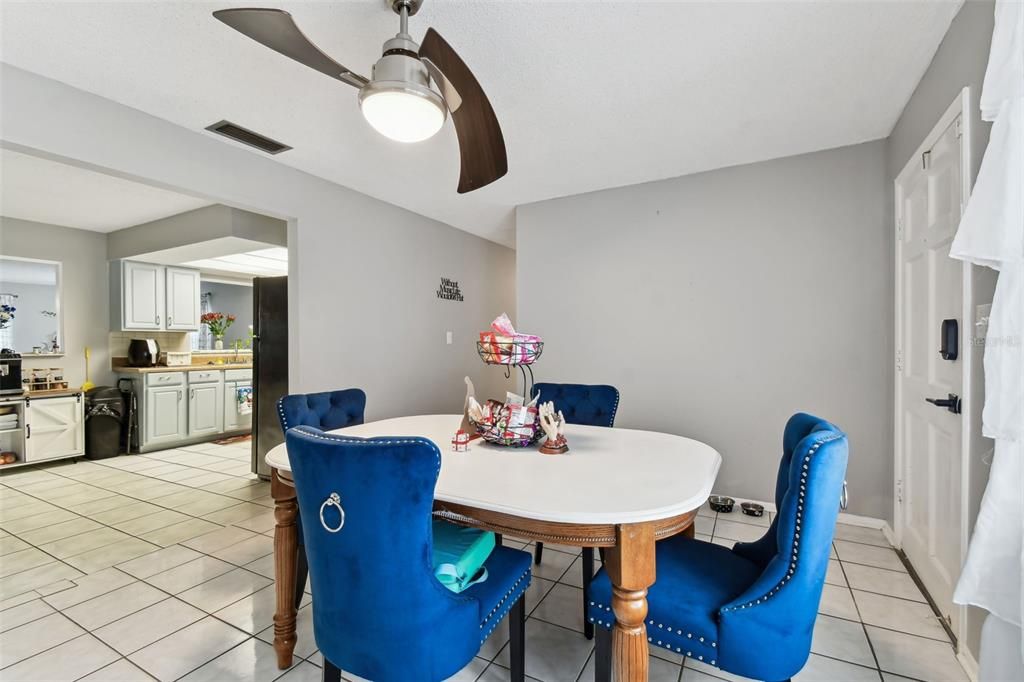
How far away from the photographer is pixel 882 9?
1798 mm

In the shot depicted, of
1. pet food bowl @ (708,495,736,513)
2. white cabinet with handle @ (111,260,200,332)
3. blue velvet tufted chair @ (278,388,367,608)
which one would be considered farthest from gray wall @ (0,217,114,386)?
pet food bowl @ (708,495,736,513)

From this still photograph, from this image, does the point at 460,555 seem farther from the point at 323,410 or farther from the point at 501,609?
the point at 323,410

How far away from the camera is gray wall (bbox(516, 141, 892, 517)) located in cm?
301

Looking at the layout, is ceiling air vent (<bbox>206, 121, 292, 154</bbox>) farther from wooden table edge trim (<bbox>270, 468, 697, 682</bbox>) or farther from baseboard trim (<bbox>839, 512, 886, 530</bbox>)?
baseboard trim (<bbox>839, 512, 886, 530</bbox>)

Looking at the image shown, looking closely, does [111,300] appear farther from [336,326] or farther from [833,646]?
[833,646]

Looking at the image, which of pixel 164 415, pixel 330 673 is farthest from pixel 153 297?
pixel 330 673

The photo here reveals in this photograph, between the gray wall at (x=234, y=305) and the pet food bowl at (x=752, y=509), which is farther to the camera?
the gray wall at (x=234, y=305)

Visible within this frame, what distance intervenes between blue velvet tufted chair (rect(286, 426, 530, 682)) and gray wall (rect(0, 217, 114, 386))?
5.56 meters

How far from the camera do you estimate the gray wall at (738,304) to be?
3.01 meters

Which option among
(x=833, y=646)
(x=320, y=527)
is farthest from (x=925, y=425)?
(x=320, y=527)

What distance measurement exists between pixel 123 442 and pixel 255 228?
2930 mm

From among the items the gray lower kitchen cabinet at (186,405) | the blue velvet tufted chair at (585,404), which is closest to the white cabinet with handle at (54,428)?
the gray lower kitchen cabinet at (186,405)

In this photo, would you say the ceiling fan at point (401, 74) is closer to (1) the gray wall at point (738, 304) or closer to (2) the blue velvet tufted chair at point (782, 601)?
(2) the blue velvet tufted chair at point (782, 601)

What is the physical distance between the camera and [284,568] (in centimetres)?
174
